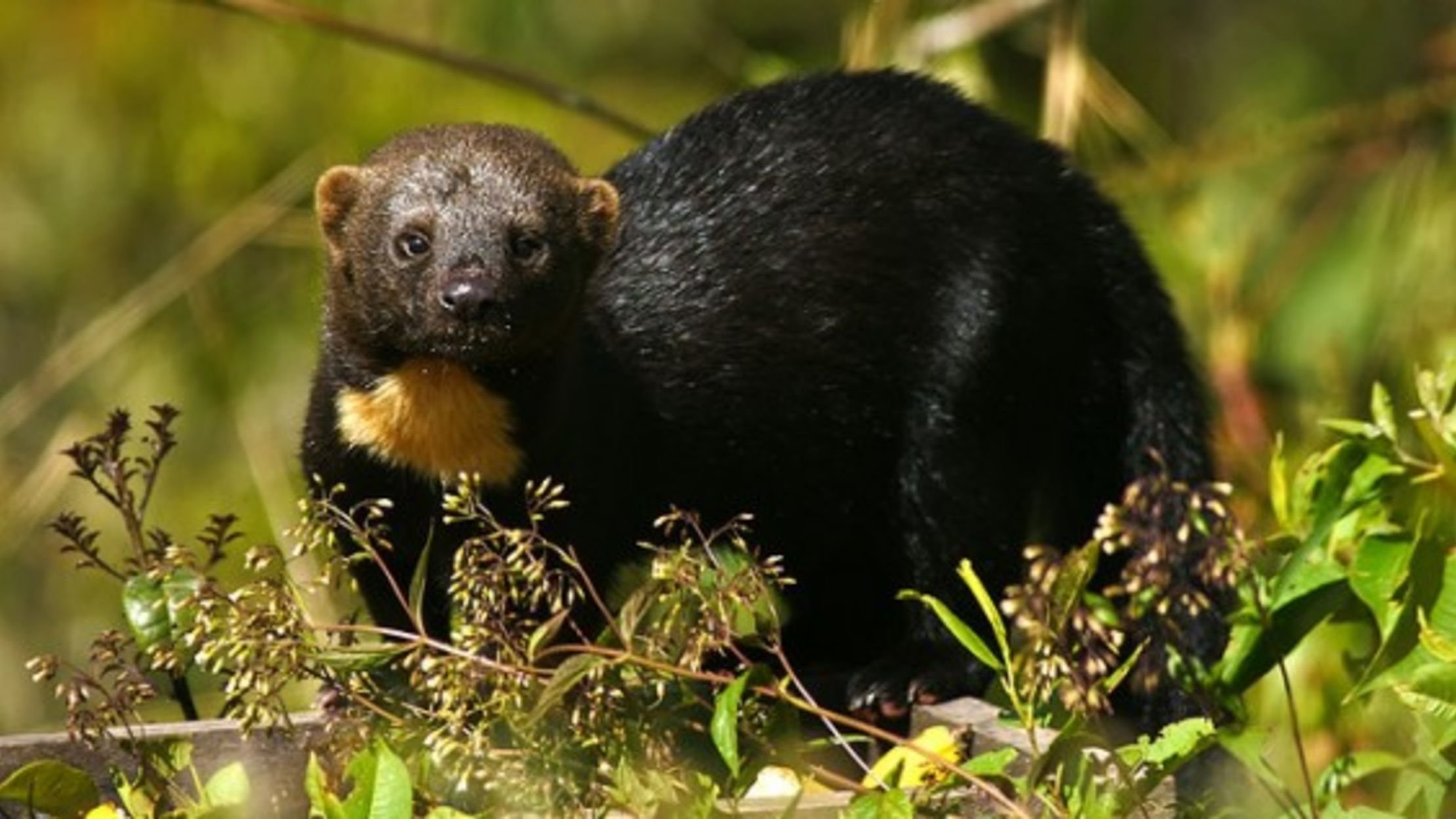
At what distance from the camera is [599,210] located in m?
5.80

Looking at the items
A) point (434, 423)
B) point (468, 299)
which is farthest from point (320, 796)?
point (434, 423)

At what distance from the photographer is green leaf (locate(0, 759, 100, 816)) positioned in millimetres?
4273

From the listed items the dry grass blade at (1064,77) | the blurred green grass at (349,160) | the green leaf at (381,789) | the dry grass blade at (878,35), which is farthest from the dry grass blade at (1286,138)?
the green leaf at (381,789)

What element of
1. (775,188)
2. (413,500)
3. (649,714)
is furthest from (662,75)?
(649,714)

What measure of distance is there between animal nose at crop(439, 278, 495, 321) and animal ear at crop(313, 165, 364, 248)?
0.47 meters

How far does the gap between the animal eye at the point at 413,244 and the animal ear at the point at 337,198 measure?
22cm

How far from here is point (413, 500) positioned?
5.50 metres

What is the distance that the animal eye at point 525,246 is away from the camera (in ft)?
18.0

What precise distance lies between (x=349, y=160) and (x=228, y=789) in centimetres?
493

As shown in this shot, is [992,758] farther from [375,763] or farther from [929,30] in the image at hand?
[929,30]

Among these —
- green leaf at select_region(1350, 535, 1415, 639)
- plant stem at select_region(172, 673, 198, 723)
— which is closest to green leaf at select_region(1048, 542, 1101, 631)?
green leaf at select_region(1350, 535, 1415, 639)

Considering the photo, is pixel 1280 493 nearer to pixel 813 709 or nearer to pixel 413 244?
pixel 813 709

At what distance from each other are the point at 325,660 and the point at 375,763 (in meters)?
0.19

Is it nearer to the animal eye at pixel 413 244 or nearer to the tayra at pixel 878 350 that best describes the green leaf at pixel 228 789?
the animal eye at pixel 413 244
